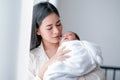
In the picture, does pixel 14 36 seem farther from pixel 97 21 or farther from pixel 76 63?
pixel 97 21

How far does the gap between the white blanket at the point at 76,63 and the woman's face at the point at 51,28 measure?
0.07 m

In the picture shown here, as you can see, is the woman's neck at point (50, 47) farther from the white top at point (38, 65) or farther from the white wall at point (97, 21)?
the white wall at point (97, 21)

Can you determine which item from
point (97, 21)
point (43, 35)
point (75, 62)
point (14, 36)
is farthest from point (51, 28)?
point (97, 21)

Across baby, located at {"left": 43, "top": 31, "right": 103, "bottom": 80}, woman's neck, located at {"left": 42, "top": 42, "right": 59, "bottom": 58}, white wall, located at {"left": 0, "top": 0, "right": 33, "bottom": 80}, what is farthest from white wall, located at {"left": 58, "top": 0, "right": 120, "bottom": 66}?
white wall, located at {"left": 0, "top": 0, "right": 33, "bottom": 80}

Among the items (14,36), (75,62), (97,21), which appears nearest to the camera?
(14,36)

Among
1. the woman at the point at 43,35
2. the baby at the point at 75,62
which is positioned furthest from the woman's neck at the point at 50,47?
the baby at the point at 75,62

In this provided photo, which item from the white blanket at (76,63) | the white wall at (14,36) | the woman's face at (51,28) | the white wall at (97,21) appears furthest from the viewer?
the white wall at (97,21)

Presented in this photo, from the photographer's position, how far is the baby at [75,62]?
59 cm

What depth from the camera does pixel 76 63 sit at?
608 mm

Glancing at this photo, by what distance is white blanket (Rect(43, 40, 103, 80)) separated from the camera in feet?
1.94

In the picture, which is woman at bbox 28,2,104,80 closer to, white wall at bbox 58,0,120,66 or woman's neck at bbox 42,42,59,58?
woman's neck at bbox 42,42,59,58

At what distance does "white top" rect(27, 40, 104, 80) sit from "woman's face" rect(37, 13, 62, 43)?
0.07m

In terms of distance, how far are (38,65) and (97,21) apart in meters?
0.59

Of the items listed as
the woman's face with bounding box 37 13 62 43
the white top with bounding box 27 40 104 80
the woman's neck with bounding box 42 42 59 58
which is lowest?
the white top with bounding box 27 40 104 80
